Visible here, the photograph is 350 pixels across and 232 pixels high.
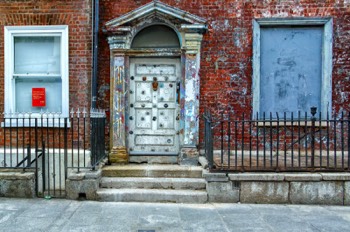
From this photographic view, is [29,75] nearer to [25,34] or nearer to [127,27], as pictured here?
[25,34]

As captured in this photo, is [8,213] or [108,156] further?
[108,156]

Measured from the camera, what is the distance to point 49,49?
799cm

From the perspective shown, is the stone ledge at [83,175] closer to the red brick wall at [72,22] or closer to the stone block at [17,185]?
the stone block at [17,185]

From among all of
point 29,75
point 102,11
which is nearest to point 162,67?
point 102,11

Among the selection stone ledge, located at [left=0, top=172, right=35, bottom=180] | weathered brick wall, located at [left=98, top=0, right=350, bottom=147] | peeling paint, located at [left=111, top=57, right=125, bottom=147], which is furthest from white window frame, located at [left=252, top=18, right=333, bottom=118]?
stone ledge, located at [left=0, top=172, right=35, bottom=180]

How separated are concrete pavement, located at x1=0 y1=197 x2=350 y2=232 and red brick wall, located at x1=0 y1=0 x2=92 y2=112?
2.48 metres

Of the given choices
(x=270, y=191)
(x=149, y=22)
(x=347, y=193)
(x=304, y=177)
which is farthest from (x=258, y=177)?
(x=149, y=22)

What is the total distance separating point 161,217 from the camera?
5621 mm

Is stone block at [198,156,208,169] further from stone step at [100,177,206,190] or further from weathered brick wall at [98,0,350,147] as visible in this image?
weathered brick wall at [98,0,350,147]

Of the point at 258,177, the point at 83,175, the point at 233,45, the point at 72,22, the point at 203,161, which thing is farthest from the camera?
the point at 233,45

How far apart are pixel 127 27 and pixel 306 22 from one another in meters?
3.95

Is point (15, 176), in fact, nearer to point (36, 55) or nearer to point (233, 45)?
point (36, 55)

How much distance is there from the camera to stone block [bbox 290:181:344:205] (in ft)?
21.1

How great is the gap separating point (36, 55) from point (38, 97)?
0.95 metres
